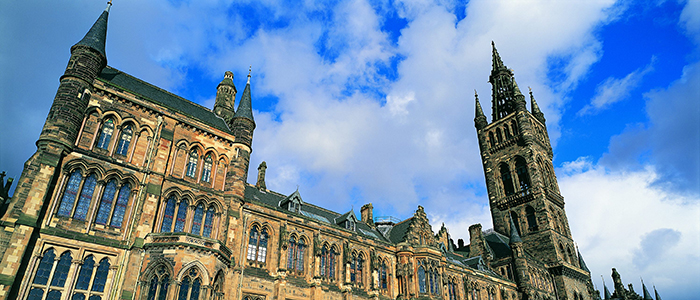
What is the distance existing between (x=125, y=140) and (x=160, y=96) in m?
A: 5.75

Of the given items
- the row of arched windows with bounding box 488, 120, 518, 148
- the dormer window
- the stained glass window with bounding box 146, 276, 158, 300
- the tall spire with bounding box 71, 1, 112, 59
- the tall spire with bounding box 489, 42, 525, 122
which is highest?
the tall spire with bounding box 489, 42, 525, 122

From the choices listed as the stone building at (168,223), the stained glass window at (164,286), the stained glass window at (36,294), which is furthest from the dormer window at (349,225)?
the stained glass window at (36,294)

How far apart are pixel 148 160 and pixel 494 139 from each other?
5900cm

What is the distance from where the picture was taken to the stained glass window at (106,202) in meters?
23.4

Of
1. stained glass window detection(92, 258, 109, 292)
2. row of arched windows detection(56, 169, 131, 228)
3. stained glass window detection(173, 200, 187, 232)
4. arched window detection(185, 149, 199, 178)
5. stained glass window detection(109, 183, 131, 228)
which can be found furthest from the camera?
arched window detection(185, 149, 199, 178)

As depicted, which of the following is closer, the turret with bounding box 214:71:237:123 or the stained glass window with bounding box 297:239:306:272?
the stained glass window with bounding box 297:239:306:272

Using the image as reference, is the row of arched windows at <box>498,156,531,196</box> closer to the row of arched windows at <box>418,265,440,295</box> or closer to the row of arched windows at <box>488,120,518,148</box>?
the row of arched windows at <box>488,120,518,148</box>

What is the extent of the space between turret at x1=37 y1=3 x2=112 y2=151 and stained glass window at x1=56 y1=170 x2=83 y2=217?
5.36 ft

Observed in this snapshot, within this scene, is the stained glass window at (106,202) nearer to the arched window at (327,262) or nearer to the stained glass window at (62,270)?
the stained glass window at (62,270)

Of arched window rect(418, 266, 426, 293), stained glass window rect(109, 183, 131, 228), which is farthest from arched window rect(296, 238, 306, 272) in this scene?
stained glass window rect(109, 183, 131, 228)

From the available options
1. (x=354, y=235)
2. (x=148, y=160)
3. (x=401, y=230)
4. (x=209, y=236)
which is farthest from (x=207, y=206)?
(x=401, y=230)

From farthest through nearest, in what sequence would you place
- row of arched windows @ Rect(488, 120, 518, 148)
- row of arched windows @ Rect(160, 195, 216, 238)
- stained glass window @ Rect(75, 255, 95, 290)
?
row of arched windows @ Rect(488, 120, 518, 148), row of arched windows @ Rect(160, 195, 216, 238), stained glass window @ Rect(75, 255, 95, 290)

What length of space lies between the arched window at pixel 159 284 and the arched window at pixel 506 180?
55599 millimetres

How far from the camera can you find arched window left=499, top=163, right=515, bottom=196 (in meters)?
66.1
